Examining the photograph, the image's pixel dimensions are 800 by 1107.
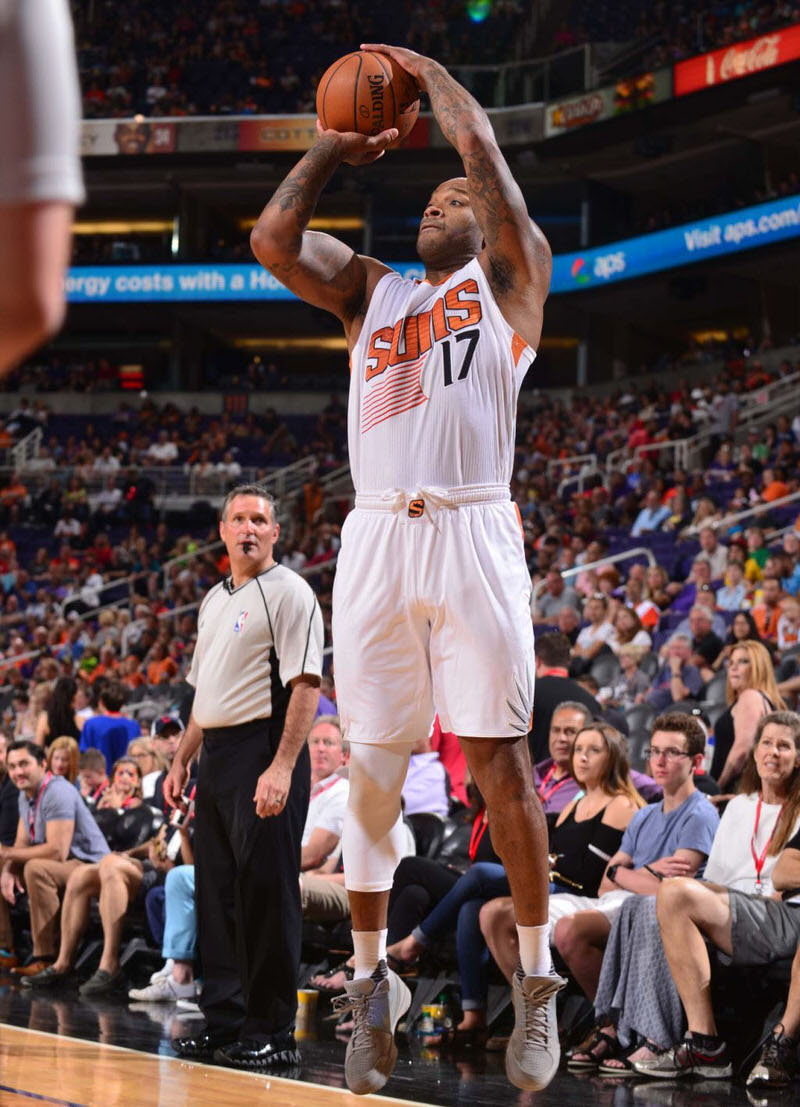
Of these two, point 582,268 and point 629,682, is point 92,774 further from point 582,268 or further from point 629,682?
point 582,268

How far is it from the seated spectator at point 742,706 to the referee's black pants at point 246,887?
250cm

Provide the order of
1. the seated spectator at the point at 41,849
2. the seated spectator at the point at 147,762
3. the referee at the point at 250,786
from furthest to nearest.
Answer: the seated spectator at the point at 147,762, the seated spectator at the point at 41,849, the referee at the point at 250,786

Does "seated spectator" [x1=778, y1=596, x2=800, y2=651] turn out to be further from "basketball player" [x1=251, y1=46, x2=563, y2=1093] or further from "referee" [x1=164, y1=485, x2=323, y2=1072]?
"basketball player" [x1=251, y1=46, x2=563, y2=1093]

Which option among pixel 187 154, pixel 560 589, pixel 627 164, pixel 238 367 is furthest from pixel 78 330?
pixel 560 589

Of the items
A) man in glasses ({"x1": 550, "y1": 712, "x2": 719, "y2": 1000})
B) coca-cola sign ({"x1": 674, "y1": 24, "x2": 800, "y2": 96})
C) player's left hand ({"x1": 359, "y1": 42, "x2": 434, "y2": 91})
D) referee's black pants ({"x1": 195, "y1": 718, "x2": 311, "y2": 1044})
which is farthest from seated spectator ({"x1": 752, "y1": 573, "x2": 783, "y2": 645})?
coca-cola sign ({"x1": 674, "y1": 24, "x2": 800, "y2": 96})

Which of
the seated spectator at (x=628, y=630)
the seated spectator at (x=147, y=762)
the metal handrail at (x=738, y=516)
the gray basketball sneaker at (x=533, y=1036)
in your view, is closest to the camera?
the gray basketball sneaker at (x=533, y=1036)

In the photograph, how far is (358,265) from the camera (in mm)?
3717

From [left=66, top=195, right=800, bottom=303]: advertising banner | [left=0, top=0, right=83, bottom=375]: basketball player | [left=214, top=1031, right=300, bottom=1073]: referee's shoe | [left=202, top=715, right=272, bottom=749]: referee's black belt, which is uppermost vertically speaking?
[left=66, top=195, right=800, bottom=303]: advertising banner

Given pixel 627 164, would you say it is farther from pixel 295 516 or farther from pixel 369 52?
pixel 369 52

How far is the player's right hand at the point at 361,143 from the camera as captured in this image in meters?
3.47

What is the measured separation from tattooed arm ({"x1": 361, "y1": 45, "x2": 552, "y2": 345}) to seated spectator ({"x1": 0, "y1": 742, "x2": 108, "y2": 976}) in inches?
204

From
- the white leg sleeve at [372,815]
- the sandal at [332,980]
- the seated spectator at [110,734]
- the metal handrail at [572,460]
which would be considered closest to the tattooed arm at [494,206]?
the white leg sleeve at [372,815]

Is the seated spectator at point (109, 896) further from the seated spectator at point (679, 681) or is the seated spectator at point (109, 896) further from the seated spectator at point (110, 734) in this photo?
the seated spectator at point (679, 681)

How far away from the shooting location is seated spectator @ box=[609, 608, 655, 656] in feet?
36.2
